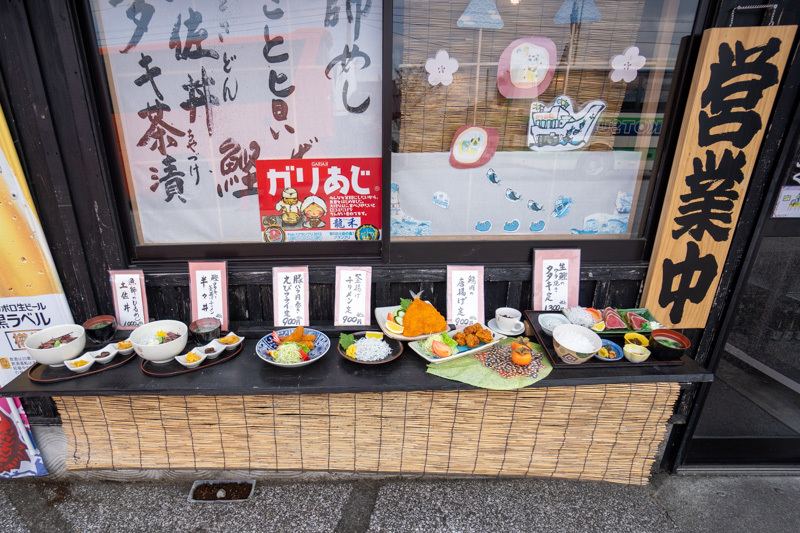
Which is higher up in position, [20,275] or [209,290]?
[20,275]

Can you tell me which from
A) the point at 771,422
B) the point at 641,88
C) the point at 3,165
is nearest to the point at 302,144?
the point at 3,165

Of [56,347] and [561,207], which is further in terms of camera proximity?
[561,207]

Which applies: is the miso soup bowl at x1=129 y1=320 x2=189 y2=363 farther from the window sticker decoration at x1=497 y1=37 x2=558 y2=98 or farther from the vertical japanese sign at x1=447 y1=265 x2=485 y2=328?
the window sticker decoration at x1=497 y1=37 x2=558 y2=98

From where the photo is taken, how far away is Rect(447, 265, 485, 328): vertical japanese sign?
3.63 m

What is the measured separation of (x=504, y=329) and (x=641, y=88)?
2569 millimetres

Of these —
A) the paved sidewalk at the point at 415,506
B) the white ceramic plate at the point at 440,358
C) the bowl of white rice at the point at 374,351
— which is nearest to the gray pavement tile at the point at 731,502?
the paved sidewalk at the point at 415,506

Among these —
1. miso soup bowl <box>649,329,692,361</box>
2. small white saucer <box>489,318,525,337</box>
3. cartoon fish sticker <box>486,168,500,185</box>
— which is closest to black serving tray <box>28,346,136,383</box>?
small white saucer <box>489,318,525,337</box>

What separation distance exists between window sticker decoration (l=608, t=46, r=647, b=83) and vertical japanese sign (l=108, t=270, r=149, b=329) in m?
4.78

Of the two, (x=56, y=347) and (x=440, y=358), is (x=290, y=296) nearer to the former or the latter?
(x=440, y=358)

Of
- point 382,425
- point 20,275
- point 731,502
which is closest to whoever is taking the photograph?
point 20,275

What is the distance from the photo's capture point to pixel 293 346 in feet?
10.5

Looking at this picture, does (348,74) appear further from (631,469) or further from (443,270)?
(631,469)

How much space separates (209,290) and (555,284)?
341cm

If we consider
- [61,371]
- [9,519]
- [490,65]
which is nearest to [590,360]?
[490,65]
